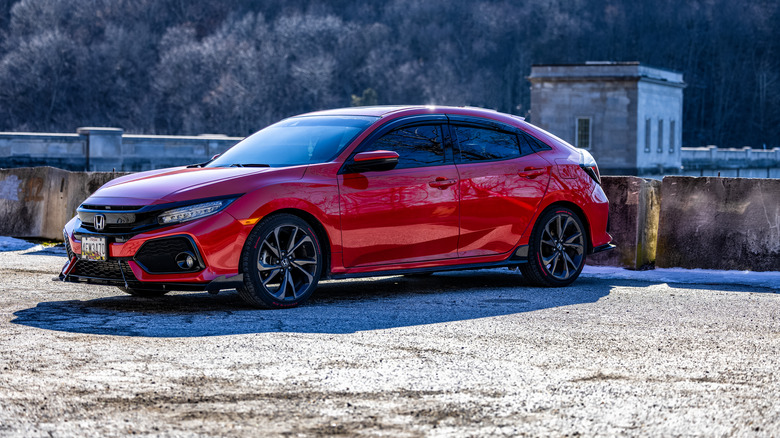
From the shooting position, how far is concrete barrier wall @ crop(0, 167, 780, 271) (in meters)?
11.4

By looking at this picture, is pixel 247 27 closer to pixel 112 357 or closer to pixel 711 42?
pixel 711 42

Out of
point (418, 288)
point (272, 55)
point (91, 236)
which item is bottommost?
point (418, 288)

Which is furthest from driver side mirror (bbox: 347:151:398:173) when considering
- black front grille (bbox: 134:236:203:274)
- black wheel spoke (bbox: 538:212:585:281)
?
black wheel spoke (bbox: 538:212:585:281)

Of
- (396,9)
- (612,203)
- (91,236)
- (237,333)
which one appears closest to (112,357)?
(237,333)

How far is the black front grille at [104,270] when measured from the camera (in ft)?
25.7

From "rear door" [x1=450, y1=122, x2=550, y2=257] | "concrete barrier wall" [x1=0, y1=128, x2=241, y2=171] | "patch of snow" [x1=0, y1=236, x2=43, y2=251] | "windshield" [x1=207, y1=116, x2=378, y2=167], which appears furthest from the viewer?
"concrete barrier wall" [x1=0, y1=128, x2=241, y2=171]

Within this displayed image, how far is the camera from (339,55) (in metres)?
141

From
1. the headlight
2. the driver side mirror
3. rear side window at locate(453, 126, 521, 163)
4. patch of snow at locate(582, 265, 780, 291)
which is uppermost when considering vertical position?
rear side window at locate(453, 126, 521, 163)

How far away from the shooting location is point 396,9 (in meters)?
157

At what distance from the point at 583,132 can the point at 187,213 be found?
6205cm

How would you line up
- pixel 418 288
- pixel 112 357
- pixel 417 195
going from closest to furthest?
1. pixel 112 357
2. pixel 417 195
3. pixel 418 288

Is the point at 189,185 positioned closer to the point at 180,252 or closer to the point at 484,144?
the point at 180,252

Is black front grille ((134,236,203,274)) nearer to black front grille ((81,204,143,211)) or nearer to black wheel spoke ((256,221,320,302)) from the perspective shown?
black front grille ((81,204,143,211))

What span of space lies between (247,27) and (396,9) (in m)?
24.9
